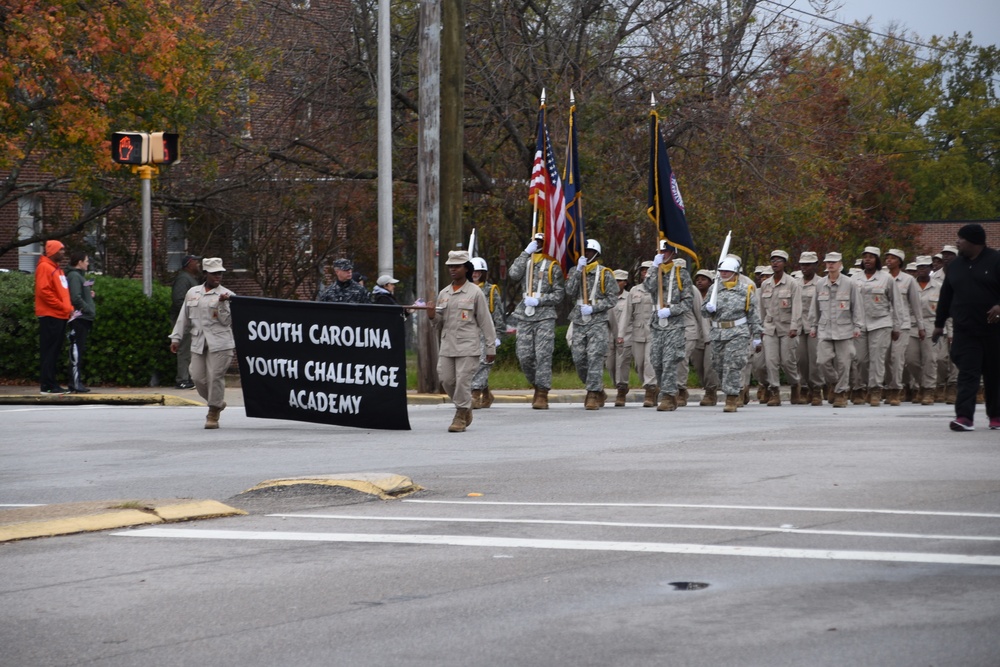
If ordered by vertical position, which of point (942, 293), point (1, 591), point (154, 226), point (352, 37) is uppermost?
point (352, 37)

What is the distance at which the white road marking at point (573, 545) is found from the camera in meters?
7.22

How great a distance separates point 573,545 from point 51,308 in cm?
1483

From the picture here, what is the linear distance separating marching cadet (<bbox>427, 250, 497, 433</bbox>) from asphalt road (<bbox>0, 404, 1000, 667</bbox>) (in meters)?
2.24

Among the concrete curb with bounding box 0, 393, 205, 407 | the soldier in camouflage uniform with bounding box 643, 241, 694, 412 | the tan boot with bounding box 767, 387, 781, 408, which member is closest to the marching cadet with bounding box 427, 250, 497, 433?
the soldier in camouflage uniform with bounding box 643, 241, 694, 412

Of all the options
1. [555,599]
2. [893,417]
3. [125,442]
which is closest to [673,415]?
[893,417]

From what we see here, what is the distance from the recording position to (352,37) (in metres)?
28.5

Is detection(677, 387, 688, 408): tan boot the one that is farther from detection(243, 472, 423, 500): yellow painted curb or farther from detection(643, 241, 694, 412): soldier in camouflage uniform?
detection(243, 472, 423, 500): yellow painted curb

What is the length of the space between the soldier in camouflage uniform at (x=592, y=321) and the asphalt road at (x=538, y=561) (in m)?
6.04

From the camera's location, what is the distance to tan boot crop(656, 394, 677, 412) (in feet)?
62.3

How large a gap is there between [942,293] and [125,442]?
8.35 meters

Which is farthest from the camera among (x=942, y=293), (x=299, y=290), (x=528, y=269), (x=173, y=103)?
(x=299, y=290)

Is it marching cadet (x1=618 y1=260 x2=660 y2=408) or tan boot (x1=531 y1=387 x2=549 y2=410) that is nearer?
tan boot (x1=531 y1=387 x2=549 y2=410)

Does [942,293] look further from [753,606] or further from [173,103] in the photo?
[173,103]

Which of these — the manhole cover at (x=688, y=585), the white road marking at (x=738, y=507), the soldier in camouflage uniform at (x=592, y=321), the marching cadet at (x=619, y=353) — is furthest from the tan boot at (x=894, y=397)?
the manhole cover at (x=688, y=585)
